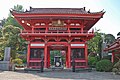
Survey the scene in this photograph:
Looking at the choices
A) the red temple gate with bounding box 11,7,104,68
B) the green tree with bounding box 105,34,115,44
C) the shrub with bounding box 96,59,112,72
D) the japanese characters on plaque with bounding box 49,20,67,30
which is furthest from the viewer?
A: the green tree with bounding box 105,34,115,44

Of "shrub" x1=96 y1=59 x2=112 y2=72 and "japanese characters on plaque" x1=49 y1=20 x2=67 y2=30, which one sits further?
"japanese characters on plaque" x1=49 y1=20 x2=67 y2=30

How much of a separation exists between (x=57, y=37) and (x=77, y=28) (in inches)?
138

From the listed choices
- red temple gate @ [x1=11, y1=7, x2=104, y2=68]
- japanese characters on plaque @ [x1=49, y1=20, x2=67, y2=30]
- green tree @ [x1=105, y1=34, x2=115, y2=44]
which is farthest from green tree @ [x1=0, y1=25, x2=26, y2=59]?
green tree @ [x1=105, y1=34, x2=115, y2=44]

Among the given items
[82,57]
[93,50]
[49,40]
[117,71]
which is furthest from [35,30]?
[93,50]

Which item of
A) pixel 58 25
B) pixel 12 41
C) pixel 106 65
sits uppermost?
pixel 58 25

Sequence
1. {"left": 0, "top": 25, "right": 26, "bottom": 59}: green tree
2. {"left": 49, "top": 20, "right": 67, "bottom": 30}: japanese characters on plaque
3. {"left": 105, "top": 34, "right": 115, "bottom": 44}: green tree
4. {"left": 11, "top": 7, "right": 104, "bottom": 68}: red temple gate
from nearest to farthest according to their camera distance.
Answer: {"left": 11, "top": 7, "right": 104, "bottom": 68}: red temple gate, {"left": 49, "top": 20, "right": 67, "bottom": 30}: japanese characters on plaque, {"left": 0, "top": 25, "right": 26, "bottom": 59}: green tree, {"left": 105, "top": 34, "right": 115, "bottom": 44}: green tree

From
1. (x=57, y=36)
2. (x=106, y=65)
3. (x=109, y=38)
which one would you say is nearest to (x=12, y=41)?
(x=57, y=36)

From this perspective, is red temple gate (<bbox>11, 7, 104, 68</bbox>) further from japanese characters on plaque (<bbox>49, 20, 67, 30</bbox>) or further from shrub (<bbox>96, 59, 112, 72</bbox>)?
shrub (<bbox>96, 59, 112, 72</bbox>)

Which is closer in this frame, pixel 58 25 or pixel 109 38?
pixel 58 25

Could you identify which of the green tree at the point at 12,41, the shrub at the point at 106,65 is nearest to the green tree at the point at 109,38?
the shrub at the point at 106,65

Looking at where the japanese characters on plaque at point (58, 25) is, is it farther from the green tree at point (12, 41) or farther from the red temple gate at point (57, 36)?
the green tree at point (12, 41)

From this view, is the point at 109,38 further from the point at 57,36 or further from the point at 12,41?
the point at 12,41

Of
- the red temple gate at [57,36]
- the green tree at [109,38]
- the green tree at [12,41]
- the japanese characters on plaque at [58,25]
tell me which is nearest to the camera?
the red temple gate at [57,36]

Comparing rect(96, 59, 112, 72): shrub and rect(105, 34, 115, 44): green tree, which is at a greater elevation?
rect(105, 34, 115, 44): green tree
